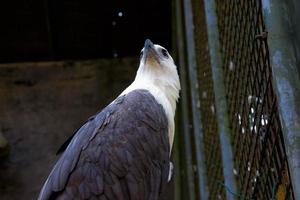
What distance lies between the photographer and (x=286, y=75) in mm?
1685

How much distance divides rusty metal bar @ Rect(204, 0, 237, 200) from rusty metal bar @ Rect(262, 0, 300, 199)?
0.97 meters

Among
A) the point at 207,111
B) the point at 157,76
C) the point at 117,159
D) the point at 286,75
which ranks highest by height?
the point at 157,76

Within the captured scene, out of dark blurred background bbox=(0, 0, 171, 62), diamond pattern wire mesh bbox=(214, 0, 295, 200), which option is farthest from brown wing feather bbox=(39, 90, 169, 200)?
dark blurred background bbox=(0, 0, 171, 62)

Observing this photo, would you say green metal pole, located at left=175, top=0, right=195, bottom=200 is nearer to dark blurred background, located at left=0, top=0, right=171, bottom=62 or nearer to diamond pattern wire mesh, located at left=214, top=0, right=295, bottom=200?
→ dark blurred background, located at left=0, top=0, right=171, bottom=62

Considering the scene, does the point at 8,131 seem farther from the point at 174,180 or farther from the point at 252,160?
the point at 252,160

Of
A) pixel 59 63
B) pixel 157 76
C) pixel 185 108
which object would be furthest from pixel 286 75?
pixel 59 63

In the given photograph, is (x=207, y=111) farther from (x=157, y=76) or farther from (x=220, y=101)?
(x=220, y=101)

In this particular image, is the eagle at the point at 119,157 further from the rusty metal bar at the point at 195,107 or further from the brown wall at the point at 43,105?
the brown wall at the point at 43,105

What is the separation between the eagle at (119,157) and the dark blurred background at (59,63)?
9.13 ft

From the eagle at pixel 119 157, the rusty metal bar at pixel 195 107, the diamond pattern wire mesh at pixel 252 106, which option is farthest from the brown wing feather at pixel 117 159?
the rusty metal bar at pixel 195 107

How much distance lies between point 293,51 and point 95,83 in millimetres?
4361

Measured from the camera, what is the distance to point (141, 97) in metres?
3.12

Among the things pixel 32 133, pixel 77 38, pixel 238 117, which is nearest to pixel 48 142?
pixel 32 133

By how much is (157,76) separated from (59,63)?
257 centimetres
